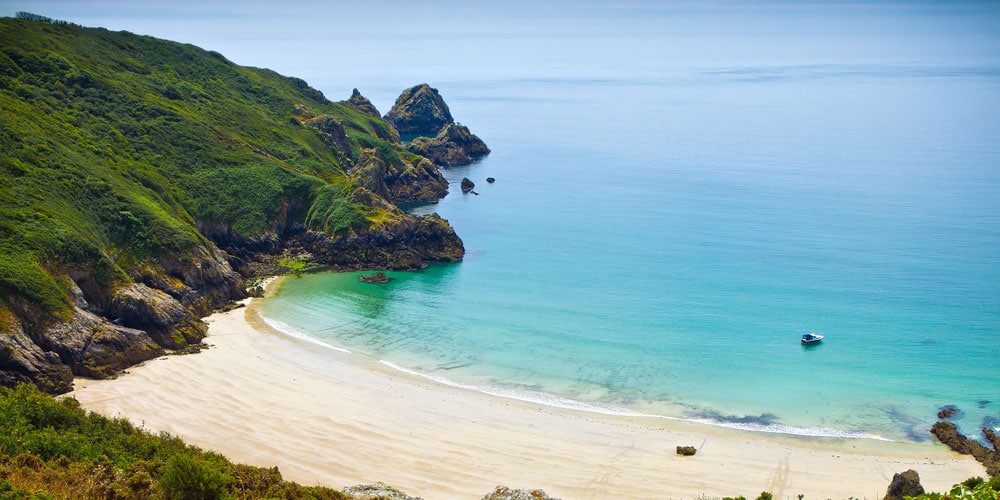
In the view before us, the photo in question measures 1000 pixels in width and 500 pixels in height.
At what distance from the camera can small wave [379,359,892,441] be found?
46625 millimetres

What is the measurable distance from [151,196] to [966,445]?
67305 millimetres

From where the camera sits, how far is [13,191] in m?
61.1

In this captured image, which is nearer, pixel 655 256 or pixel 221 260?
pixel 221 260

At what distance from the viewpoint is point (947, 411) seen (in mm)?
48531

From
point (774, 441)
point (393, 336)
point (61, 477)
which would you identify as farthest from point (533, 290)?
point (61, 477)

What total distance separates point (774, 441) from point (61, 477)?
35564 mm

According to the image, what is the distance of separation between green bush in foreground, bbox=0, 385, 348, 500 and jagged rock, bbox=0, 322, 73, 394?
6.77 meters

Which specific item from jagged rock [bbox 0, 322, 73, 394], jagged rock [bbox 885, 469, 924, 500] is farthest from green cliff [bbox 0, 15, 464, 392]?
jagged rock [bbox 885, 469, 924, 500]

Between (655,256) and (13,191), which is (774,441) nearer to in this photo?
(655,256)

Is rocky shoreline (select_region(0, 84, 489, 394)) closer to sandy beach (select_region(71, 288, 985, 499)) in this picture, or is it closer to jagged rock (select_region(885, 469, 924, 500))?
sandy beach (select_region(71, 288, 985, 499))

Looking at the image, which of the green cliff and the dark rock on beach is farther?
the green cliff

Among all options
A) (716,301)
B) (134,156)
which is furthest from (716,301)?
(134,156)

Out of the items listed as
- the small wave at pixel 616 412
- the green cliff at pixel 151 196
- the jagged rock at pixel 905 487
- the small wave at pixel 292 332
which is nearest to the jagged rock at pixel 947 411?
the small wave at pixel 616 412

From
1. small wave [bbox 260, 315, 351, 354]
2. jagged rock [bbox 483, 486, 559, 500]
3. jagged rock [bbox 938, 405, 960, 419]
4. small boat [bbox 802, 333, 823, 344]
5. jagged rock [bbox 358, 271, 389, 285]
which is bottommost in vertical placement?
jagged rock [bbox 483, 486, 559, 500]
